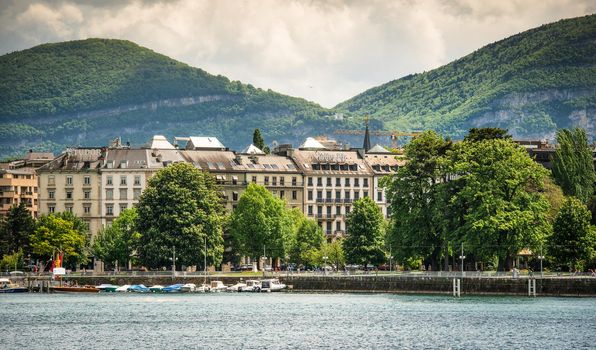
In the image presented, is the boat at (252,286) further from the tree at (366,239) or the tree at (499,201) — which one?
the tree at (499,201)

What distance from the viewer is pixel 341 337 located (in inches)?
4306

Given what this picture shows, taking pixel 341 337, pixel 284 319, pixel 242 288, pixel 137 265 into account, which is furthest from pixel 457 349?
pixel 137 265

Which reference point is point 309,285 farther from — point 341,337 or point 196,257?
point 341,337

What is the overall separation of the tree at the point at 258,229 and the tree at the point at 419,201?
2955 cm

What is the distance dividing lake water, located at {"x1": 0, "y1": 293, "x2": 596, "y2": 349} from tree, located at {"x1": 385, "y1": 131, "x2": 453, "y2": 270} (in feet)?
22.3

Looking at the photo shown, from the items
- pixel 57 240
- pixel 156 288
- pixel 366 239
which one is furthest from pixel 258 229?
pixel 57 240

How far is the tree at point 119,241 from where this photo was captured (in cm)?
18650

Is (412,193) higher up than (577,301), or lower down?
higher up

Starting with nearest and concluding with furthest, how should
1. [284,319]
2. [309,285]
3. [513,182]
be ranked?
[284,319]
[513,182]
[309,285]

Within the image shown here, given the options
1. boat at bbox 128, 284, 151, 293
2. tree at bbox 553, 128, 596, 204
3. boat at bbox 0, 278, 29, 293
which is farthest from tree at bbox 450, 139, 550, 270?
boat at bbox 0, 278, 29, 293

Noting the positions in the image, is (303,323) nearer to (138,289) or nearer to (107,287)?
(138,289)

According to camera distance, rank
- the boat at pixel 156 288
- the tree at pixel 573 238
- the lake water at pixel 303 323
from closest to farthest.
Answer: the lake water at pixel 303 323
the tree at pixel 573 238
the boat at pixel 156 288

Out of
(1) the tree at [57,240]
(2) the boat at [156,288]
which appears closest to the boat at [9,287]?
(1) the tree at [57,240]

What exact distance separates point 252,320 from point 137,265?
61.9 metres
